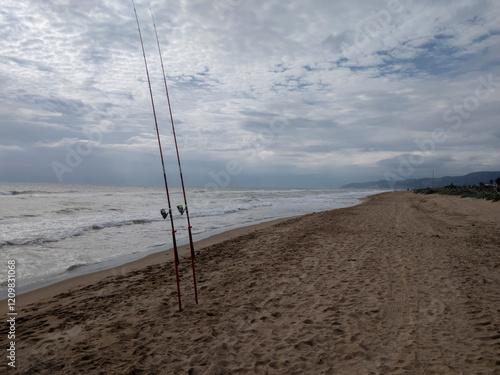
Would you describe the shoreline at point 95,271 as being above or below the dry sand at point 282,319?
above

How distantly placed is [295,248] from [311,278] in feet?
9.33

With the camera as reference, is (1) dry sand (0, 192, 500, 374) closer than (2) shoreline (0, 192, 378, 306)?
Yes

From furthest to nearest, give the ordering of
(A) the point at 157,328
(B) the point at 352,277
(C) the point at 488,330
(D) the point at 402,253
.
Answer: (D) the point at 402,253 < (B) the point at 352,277 < (A) the point at 157,328 < (C) the point at 488,330

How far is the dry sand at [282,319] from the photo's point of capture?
10.6 ft

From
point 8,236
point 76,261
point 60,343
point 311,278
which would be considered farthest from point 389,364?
point 8,236

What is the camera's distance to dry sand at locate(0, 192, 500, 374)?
3223 mm

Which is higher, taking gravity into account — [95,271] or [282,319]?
[95,271]

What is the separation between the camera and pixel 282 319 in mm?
4219

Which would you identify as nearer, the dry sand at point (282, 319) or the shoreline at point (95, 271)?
the dry sand at point (282, 319)

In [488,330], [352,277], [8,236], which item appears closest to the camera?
[488,330]

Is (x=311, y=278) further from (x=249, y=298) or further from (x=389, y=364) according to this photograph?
(x=389, y=364)

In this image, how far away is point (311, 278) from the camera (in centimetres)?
594

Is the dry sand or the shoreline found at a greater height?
the shoreline

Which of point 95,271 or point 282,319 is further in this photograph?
point 95,271
